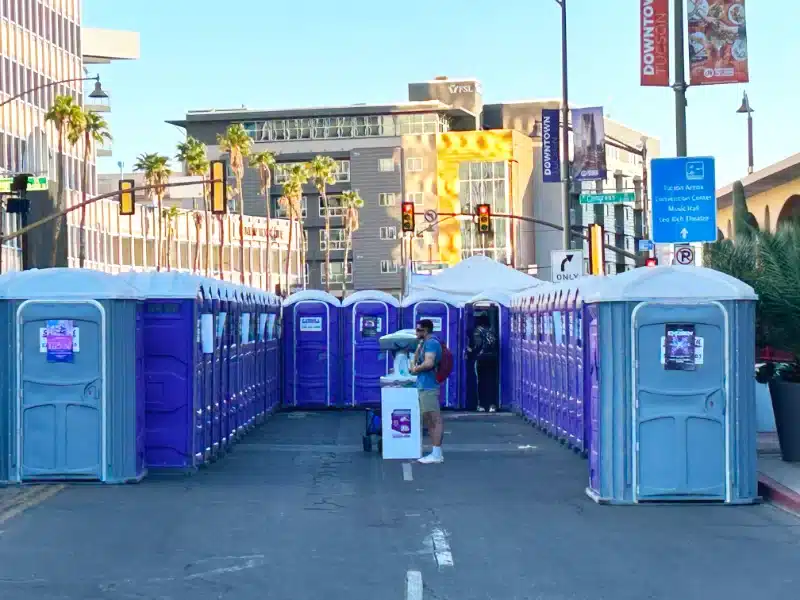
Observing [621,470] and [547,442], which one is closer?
[621,470]

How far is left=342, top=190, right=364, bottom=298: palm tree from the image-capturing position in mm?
112988

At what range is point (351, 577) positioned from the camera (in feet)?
34.2

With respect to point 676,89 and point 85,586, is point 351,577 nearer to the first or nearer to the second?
point 85,586

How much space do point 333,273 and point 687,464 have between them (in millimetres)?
109460

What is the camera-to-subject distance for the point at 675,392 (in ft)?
48.4

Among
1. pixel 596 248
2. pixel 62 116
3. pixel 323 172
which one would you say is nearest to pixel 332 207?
pixel 323 172

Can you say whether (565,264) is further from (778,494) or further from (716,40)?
(778,494)

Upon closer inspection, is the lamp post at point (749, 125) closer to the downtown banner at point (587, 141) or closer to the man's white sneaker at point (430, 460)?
the downtown banner at point (587, 141)

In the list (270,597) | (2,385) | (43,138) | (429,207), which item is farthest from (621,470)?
(429,207)

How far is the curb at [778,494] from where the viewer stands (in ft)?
46.9

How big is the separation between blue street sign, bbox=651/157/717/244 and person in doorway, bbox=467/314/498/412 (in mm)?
11803

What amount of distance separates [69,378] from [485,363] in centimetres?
1615

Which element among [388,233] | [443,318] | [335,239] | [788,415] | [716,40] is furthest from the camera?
[335,239]

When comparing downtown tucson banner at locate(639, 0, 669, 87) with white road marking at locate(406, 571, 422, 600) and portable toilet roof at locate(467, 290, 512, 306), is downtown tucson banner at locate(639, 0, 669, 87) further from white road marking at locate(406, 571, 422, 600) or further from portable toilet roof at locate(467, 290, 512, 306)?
white road marking at locate(406, 571, 422, 600)
